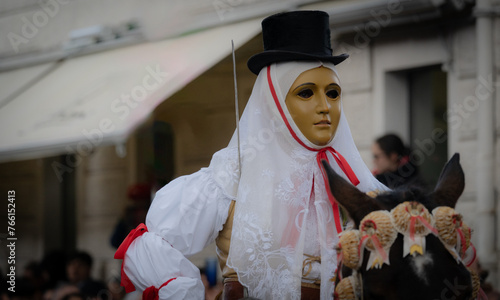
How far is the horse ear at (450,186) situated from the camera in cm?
270

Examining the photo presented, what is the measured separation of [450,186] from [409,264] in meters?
0.39

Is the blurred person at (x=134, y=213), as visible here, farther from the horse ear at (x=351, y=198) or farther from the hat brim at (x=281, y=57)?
the horse ear at (x=351, y=198)

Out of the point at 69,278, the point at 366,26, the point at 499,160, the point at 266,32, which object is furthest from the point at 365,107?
the point at 266,32

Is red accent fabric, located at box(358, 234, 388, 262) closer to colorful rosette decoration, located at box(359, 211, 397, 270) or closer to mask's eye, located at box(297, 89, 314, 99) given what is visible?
colorful rosette decoration, located at box(359, 211, 397, 270)

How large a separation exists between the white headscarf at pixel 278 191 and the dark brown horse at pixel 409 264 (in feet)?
1.89

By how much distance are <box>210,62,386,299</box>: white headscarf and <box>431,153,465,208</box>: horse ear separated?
0.61 meters

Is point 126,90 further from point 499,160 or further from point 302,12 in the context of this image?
point 302,12

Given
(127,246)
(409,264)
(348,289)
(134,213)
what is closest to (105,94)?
(134,213)

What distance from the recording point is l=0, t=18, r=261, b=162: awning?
7.57 meters

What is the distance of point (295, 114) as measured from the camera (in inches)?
130

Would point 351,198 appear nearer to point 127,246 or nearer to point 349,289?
point 349,289

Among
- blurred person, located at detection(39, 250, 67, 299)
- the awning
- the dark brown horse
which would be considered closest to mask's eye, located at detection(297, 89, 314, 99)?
the dark brown horse

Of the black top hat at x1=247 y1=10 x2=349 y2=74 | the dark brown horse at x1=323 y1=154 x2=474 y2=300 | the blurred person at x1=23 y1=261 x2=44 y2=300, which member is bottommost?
the blurred person at x1=23 y1=261 x2=44 y2=300

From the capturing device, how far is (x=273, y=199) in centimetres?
330
